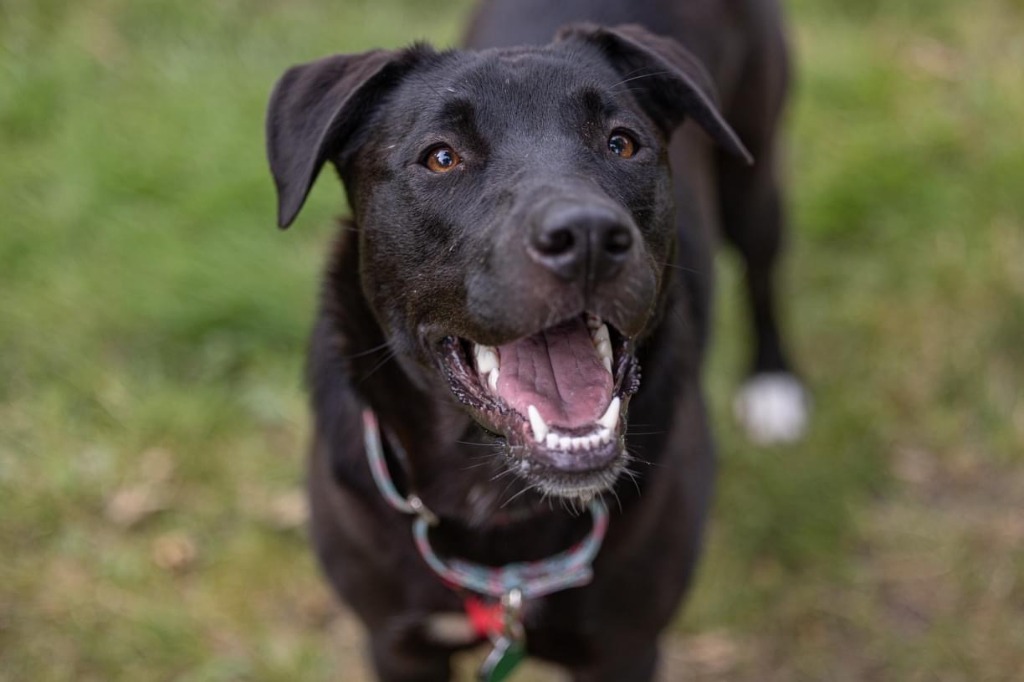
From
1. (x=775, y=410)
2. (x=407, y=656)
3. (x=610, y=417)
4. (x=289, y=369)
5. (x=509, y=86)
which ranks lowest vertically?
(x=775, y=410)

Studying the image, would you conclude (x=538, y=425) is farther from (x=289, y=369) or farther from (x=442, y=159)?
(x=289, y=369)

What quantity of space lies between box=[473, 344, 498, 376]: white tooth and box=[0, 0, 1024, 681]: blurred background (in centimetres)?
141

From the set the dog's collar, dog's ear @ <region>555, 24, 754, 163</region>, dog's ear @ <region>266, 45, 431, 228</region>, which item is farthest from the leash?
dog's ear @ <region>555, 24, 754, 163</region>

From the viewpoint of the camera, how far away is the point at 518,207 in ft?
6.77

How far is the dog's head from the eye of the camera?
2.03 metres

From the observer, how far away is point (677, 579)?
8.89 ft

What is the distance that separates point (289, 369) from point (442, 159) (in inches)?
78.9

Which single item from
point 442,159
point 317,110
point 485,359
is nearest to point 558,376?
point 485,359

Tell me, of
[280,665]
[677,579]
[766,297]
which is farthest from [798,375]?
[280,665]

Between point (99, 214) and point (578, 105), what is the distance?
9.39ft

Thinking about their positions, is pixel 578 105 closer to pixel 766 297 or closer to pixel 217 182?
pixel 766 297

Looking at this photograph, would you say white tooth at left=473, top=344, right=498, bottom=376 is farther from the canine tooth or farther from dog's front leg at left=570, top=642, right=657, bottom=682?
dog's front leg at left=570, top=642, right=657, bottom=682

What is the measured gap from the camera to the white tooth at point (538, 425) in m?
2.13

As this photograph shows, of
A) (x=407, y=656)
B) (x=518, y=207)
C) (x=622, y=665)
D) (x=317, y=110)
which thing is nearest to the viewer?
(x=518, y=207)
